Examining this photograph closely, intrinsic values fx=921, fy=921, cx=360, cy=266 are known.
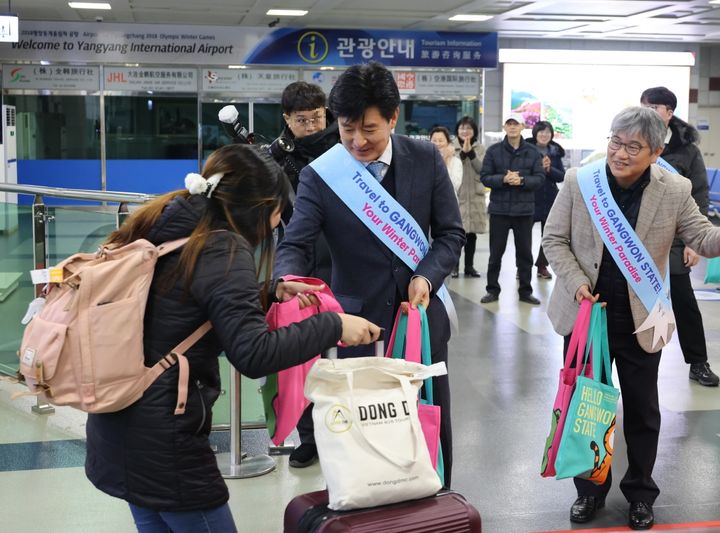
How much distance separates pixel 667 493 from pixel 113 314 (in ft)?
9.14

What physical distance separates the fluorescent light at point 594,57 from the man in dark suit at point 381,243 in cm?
1549

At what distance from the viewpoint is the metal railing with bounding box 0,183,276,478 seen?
4.09 metres

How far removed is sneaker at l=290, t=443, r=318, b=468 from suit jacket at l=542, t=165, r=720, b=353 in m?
1.31

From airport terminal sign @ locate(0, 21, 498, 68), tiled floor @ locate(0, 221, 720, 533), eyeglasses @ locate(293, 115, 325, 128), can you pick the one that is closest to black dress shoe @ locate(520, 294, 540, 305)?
tiled floor @ locate(0, 221, 720, 533)

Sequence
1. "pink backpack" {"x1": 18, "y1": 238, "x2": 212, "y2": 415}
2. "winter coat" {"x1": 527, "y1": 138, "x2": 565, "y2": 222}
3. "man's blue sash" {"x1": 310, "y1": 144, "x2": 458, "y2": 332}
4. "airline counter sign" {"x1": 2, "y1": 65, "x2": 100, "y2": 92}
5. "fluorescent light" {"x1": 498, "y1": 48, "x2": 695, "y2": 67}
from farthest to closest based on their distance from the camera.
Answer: "fluorescent light" {"x1": 498, "y1": 48, "x2": 695, "y2": 67} → "airline counter sign" {"x1": 2, "y1": 65, "x2": 100, "y2": 92} → "winter coat" {"x1": 527, "y1": 138, "x2": 565, "y2": 222} → "man's blue sash" {"x1": 310, "y1": 144, "x2": 458, "y2": 332} → "pink backpack" {"x1": 18, "y1": 238, "x2": 212, "y2": 415}

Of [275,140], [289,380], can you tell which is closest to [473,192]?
[275,140]

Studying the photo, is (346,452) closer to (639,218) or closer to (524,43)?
(639,218)

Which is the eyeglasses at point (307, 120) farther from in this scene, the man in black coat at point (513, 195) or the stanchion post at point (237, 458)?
the man in black coat at point (513, 195)

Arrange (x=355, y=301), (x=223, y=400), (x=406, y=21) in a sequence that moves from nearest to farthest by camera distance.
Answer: (x=355, y=301) → (x=223, y=400) → (x=406, y=21)

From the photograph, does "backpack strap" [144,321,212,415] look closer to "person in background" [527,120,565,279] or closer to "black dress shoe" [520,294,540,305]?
"black dress shoe" [520,294,540,305]

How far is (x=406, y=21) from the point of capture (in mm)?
14055

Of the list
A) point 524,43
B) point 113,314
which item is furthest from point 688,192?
point 524,43

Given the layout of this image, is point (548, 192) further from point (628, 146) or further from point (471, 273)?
point (628, 146)

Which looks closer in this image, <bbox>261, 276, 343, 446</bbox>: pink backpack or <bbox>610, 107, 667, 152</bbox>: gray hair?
<bbox>261, 276, 343, 446</bbox>: pink backpack
